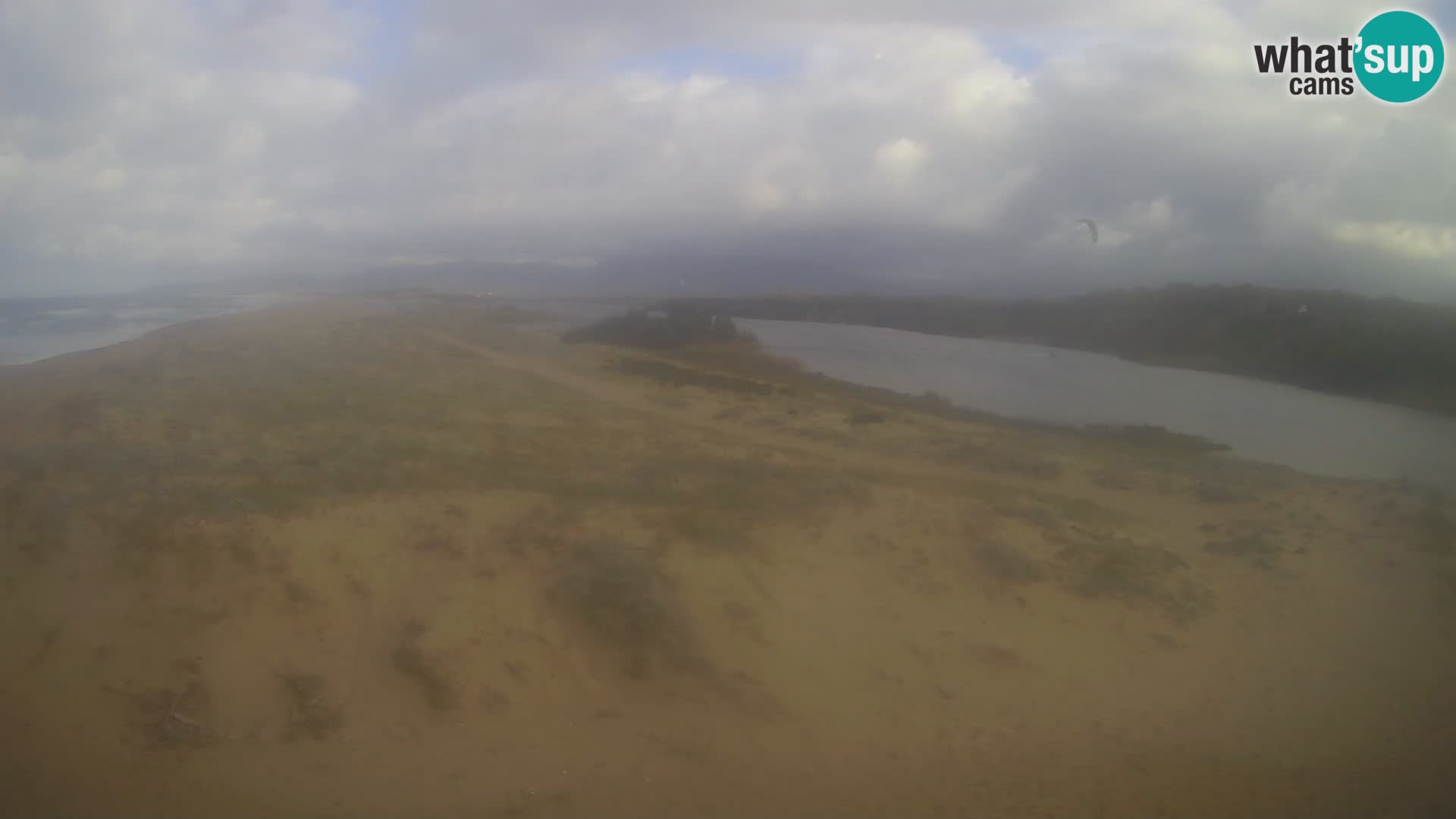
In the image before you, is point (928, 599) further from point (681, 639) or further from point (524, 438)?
point (524, 438)

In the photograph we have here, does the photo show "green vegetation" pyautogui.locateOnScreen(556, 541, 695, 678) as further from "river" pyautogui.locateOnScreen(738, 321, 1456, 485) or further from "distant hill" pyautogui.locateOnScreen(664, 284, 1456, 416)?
"distant hill" pyautogui.locateOnScreen(664, 284, 1456, 416)

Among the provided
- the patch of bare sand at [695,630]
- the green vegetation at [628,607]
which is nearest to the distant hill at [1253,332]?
the patch of bare sand at [695,630]

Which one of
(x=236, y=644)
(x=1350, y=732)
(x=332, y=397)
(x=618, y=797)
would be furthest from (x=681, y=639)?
(x=332, y=397)

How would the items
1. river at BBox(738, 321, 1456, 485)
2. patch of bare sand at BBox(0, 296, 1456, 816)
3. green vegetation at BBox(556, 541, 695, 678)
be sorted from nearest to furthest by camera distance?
1. patch of bare sand at BBox(0, 296, 1456, 816)
2. green vegetation at BBox(556, 541, 695, 678)
3. river at BBox(738, 321, 1456, 485)

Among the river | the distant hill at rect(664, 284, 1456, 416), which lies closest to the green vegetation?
the river

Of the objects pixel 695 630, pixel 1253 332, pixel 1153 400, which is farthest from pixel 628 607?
pixel 1253 332

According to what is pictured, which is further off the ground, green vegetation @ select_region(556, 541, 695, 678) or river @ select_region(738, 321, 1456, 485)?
river @ select_region(738, 321, 1456, 485)
